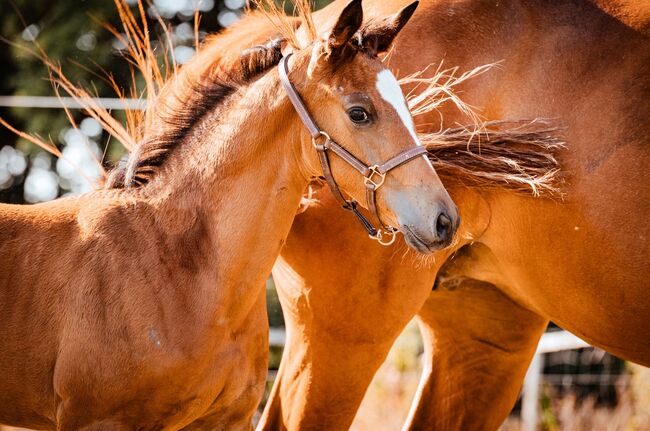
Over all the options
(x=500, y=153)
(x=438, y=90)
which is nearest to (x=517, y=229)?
(x=500, y=153)

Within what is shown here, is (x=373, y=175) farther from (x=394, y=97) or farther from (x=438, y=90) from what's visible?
(x=438, y=90)

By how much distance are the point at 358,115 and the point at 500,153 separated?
31.9 inches

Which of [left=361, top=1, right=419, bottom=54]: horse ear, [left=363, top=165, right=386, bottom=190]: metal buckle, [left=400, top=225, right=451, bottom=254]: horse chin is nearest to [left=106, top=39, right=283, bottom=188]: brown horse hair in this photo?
[left=361, top=1, right=419, bottom=54]: horse ear

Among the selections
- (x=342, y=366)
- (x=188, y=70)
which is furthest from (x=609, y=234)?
(x=188, y=70)

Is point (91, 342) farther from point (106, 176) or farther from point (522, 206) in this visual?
point (522, 206)

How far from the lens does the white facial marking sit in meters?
3.15

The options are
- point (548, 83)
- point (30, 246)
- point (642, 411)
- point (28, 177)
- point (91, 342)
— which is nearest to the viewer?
point (91, 342)

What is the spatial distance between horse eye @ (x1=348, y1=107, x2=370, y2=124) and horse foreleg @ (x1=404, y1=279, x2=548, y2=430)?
59.3 inches

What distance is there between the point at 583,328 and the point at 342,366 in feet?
3.45

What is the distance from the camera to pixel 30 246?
3.39 m

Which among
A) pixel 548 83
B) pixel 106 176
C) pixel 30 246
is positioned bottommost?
pixel 30 246

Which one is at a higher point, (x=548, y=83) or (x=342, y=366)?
(x=548, y=83)

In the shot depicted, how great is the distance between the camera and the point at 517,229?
3750 millimetres

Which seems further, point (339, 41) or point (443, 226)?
point (339, 41)
